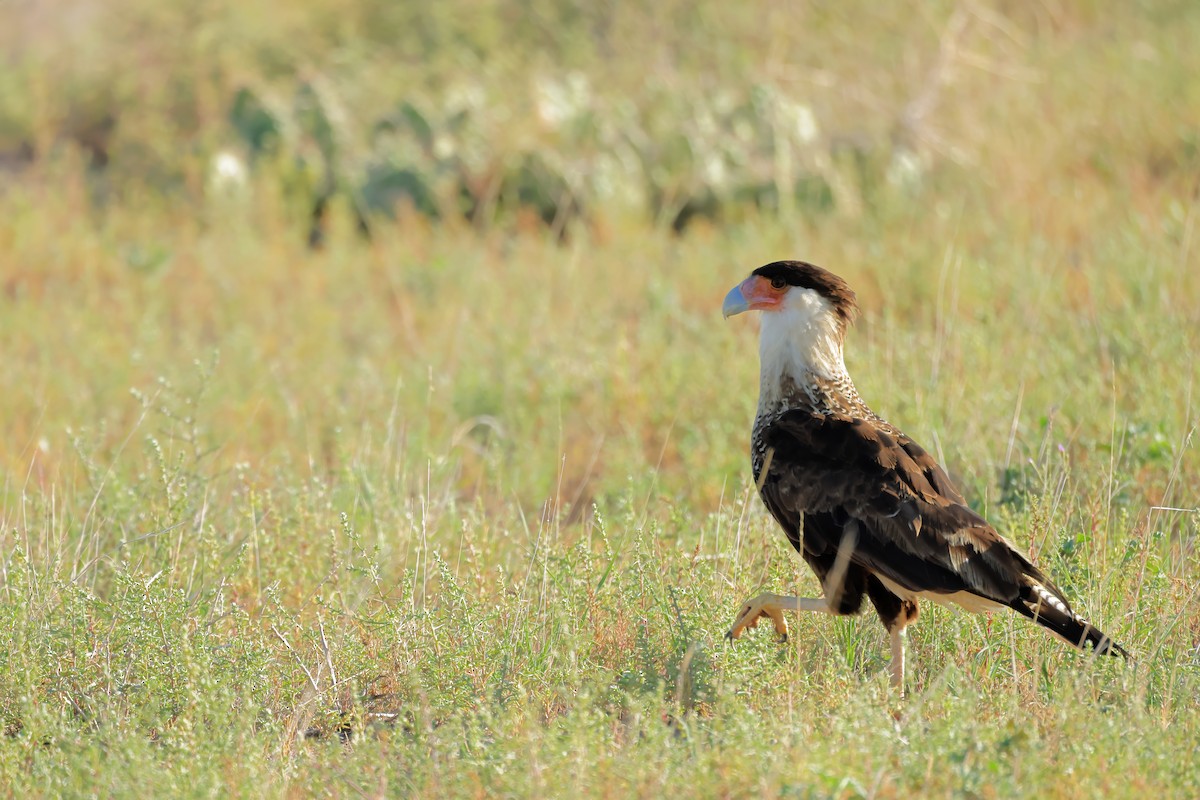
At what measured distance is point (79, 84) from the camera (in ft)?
35.5

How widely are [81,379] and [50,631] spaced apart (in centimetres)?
326

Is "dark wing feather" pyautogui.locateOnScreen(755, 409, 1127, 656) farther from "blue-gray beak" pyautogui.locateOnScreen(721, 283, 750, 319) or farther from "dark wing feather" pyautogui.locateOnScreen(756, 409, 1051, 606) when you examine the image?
"blue-gray beak" pyautogui.locateOnScreen(721, 283, 750, 319)

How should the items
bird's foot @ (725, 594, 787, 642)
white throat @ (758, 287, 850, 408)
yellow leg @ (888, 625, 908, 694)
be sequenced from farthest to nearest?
white throat @ (758, 287, 850, 408), bird's foot @ (725, 594, 787, 642), yellow leg @ (888, 625, 908, 694)

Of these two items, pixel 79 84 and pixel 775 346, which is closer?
pixel 775 346

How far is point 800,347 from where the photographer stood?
14.3ft

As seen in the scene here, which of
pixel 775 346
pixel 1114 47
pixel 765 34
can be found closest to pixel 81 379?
pixel 775 346

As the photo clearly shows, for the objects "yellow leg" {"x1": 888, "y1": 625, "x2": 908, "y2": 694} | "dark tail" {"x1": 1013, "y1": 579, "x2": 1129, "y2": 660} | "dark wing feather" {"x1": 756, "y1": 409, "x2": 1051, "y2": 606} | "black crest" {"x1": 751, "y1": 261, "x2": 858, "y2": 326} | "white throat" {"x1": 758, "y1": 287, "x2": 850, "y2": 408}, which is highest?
"black crest" {"x1": 751, "y1": 261, "x2": 858, "y2": 326}

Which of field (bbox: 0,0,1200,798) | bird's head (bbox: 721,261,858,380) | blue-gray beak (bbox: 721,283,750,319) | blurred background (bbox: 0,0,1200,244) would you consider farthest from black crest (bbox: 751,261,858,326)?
blurred background (bbox: 0,0,1200,244)

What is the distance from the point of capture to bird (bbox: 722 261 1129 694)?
3631 mm

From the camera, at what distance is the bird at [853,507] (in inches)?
143

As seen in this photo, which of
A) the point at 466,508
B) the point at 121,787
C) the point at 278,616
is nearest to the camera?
the point at 121,787

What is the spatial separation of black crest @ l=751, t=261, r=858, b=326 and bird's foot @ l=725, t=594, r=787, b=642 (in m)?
1.05

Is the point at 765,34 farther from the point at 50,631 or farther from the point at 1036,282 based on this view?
the point at 50,631

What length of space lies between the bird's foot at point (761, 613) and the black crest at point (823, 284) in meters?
1.05
